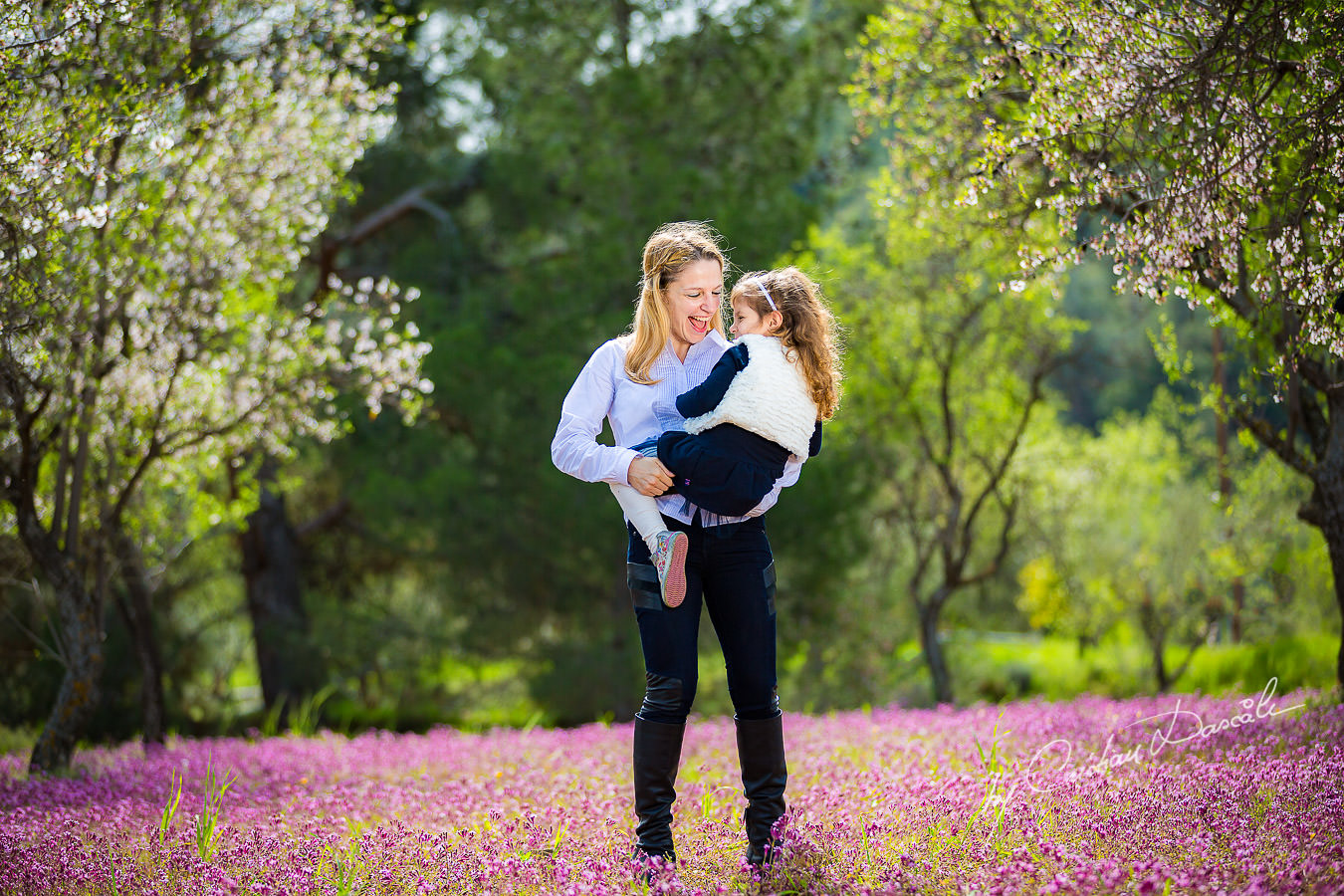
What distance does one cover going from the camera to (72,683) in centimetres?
621

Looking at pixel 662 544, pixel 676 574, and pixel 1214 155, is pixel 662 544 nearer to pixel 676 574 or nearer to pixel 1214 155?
pixel 676 574

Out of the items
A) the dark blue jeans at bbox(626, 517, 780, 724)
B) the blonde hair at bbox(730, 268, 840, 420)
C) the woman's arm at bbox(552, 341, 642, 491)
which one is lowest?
the dark blue jeans at bbox(626, 517, 780, 724)

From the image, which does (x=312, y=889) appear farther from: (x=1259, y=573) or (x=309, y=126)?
(x=1259, y=573)

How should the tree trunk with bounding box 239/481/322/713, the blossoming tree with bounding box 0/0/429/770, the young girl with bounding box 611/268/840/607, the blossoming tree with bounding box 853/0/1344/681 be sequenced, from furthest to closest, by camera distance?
the tree trunk with bounding box 239/481/322/713
the blossoming tree with bounding box 0/0/429/770
the blossoming tree with bounding box 853/0/1344/681
the young girl with bounding box 611/268/840/607

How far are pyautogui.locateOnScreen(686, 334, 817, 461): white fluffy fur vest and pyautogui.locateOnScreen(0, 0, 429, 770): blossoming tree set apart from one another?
131 inches

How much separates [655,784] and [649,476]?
1005mm

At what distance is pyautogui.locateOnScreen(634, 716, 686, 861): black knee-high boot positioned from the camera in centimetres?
332

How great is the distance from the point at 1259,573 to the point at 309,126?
12.7m

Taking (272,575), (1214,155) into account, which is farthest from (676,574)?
(272,575)

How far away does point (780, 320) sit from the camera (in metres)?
3.53

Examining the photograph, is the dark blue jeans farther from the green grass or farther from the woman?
the green grass

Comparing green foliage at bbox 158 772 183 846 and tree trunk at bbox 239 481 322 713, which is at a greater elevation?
tree trunk at bbox 239 481 322 713

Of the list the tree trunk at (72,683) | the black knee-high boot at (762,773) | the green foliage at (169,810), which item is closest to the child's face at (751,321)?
the black knee-high boot at (762,773)

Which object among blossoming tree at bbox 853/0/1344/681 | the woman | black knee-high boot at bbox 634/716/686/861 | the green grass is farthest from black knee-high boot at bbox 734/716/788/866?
the green grass
